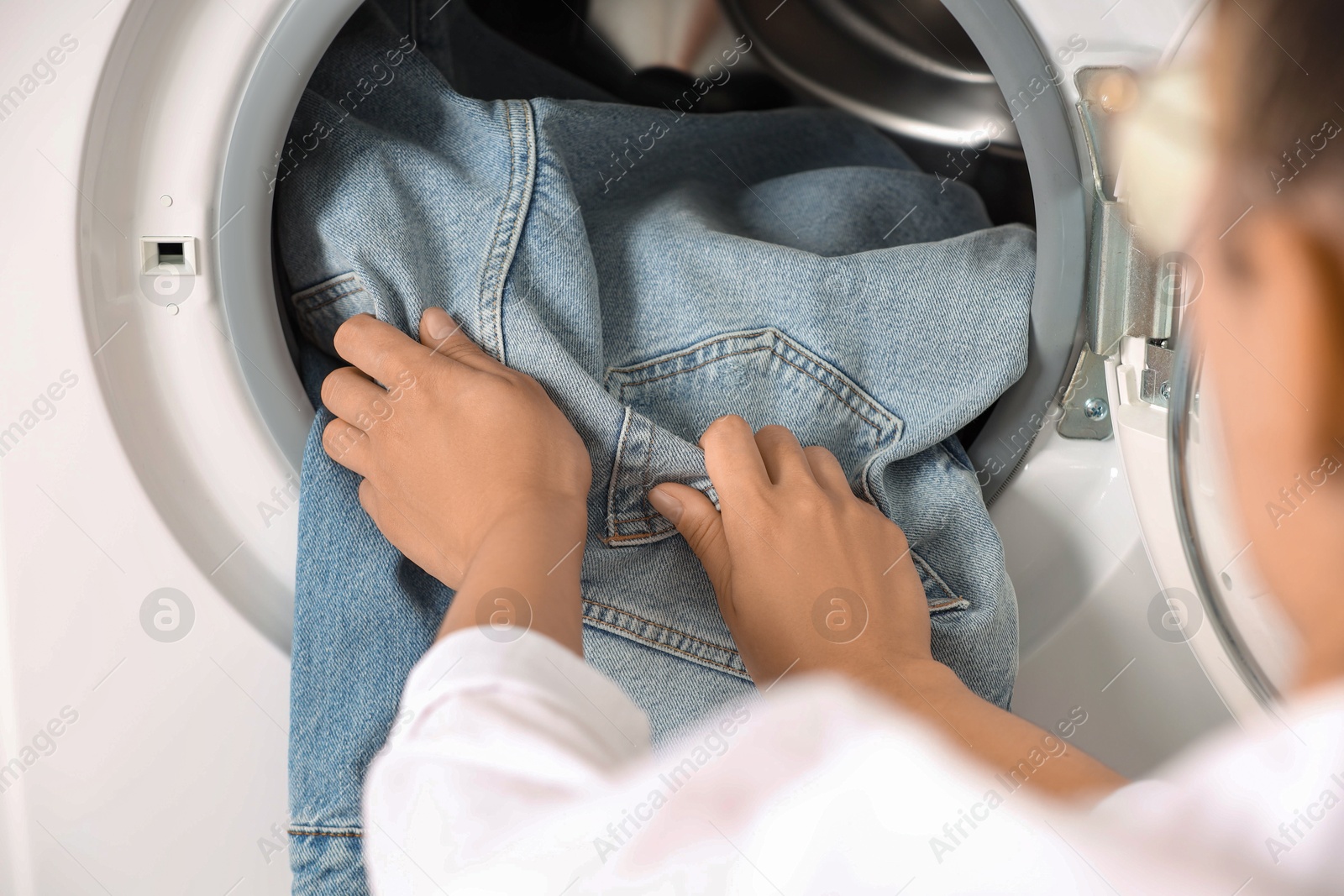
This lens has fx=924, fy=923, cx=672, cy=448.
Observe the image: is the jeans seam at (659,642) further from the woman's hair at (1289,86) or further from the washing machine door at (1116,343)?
the woman's hair at (1289,86)

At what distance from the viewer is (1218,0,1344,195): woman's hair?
13.2 inches

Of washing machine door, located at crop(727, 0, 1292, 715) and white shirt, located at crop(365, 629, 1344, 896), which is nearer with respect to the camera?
white shirt, located at crop(365, 629, 1344, 896)

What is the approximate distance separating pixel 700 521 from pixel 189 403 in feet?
1.06

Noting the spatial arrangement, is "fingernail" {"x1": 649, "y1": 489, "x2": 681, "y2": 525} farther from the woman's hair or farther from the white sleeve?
the woman's hair

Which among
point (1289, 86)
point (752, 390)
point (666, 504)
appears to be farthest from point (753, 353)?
point (1289, 86)

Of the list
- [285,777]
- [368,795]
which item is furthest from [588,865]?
[285,777]

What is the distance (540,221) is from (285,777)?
1.29 ft

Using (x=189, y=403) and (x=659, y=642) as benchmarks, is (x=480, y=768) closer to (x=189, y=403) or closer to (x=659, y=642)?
(x=659, y=642)

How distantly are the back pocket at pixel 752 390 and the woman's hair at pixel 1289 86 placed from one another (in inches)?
12.1

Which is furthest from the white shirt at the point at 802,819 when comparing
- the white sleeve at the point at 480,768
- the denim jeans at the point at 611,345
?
the denim jeans at the point at 611,345

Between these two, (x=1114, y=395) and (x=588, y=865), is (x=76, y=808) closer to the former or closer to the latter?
(x=588, y=865)

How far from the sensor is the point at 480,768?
1.13 feet

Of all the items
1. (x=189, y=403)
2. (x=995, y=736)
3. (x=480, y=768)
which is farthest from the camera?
(x=189, y=403)

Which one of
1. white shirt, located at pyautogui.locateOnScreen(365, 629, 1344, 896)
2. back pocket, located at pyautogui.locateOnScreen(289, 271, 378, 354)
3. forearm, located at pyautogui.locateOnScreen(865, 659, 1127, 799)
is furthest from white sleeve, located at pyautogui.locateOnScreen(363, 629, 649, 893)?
back pocket, located at pyautogui.locateOnScreen(289, 271, 378, 354)
